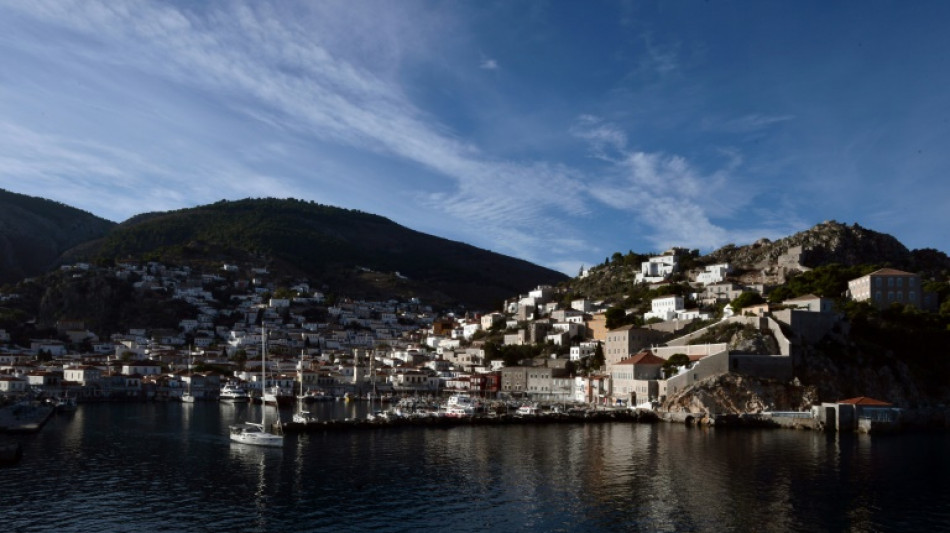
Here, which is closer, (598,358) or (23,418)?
(23,418)

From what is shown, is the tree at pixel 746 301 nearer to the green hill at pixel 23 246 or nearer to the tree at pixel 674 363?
the tree at pixel 674 363

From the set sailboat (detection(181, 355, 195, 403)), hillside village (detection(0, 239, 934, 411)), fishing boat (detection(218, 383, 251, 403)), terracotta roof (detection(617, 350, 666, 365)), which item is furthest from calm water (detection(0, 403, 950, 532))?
fishing boat (detection(218, 383, 251, 403))

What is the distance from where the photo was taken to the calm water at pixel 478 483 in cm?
2405

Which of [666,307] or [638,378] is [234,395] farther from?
[666,307]

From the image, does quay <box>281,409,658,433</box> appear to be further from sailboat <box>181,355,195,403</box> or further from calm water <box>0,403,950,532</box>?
sailboat <box>181,355,195,403</box>

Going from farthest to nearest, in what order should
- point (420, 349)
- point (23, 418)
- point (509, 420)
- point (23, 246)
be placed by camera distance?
1. point (23, 246)
2. point (420, 349)
3. point (509, 420)
4. point (23, 418)

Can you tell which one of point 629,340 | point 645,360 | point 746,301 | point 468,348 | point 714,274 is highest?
point 714,274

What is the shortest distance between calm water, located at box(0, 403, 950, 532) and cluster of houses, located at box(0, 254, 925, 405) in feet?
47.3

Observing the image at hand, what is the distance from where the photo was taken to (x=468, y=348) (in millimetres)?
96375

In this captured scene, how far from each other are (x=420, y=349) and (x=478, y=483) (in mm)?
76214

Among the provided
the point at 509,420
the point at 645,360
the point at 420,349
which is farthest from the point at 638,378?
the point at 420,349

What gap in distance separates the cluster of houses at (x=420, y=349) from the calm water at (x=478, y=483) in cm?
1443

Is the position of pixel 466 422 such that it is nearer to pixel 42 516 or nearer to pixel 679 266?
pixel 42 516

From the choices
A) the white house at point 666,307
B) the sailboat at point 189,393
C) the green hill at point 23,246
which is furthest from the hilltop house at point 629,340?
the green hill at point 23,246
